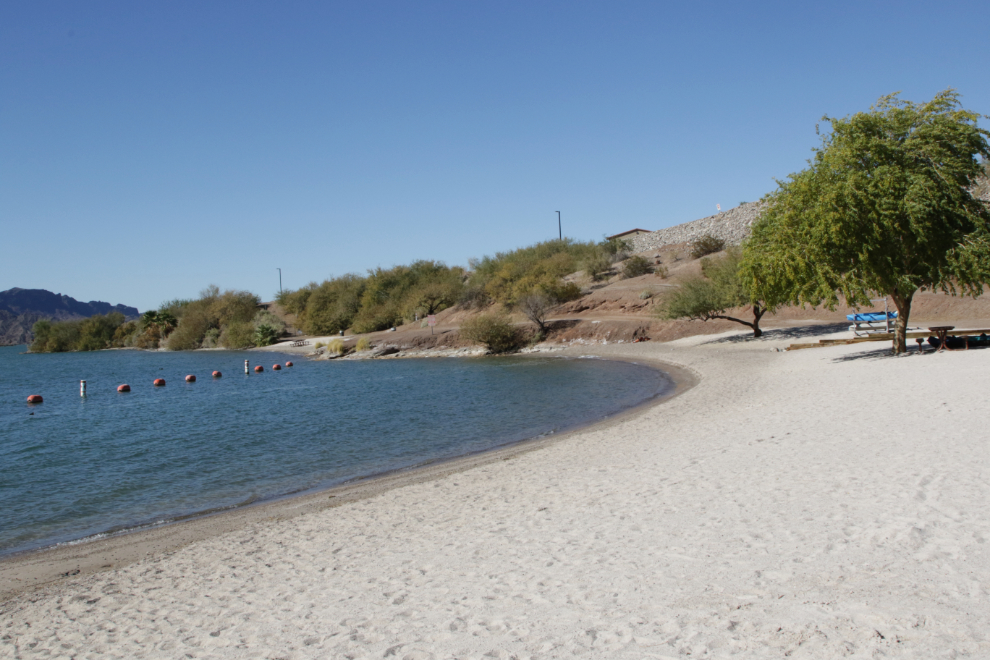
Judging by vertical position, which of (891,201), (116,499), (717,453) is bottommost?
(116,499)

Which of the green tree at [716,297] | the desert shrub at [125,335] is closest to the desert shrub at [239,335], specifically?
the desert shrub at [125,335]

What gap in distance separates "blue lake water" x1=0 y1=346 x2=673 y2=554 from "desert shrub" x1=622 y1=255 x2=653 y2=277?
24192 millimetres

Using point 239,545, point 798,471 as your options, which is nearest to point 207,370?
point 239,545

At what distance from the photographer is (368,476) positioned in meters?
12.7

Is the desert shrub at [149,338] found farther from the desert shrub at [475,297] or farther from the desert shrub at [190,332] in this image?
the desert shrub at [475,297]

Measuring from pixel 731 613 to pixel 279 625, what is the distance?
12.0 ft

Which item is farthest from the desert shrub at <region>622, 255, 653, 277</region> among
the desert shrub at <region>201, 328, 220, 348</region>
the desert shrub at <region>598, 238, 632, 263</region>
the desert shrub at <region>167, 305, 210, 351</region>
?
the desert shrub at <region>167, 305, 210, 351</region>

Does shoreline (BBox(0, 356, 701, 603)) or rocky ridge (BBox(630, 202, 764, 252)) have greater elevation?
rocky ridge (BBox(630, 202, 764, 252))

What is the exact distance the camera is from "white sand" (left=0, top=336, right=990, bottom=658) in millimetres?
4633

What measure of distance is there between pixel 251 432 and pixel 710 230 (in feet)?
198

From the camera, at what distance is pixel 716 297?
34281 millimetres

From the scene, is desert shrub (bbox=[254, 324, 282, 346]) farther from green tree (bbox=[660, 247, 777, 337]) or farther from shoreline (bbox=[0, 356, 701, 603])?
shoreline (bbox=[0, 356, 701, 603])

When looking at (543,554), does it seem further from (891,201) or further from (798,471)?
(891,201)

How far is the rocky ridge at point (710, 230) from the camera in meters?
66.3
